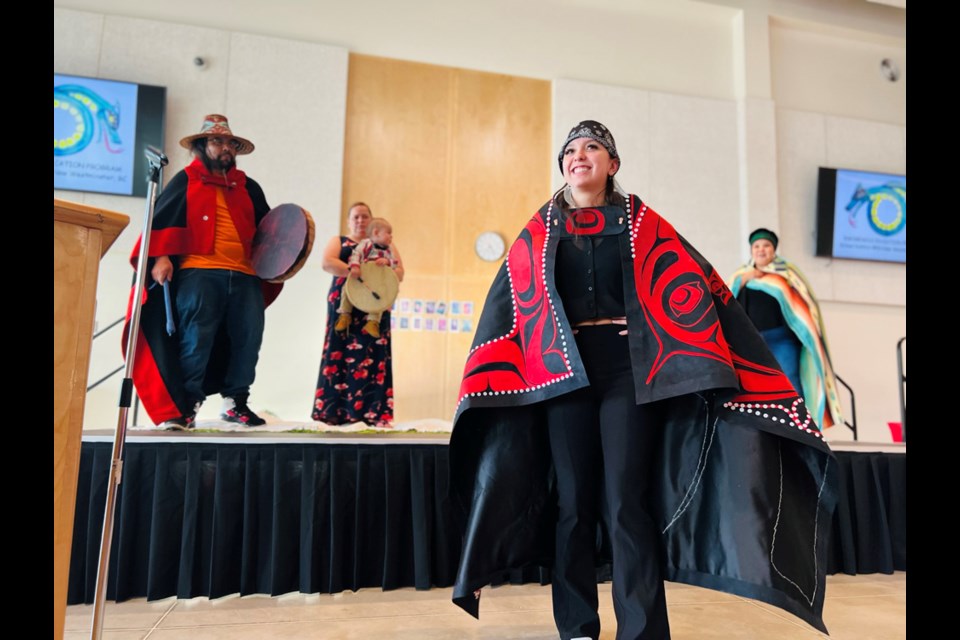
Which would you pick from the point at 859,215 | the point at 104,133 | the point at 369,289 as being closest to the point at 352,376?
the point at 369,289

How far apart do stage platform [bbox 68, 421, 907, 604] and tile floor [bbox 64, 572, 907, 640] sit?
0.07 m

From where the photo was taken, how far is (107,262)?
5730mm

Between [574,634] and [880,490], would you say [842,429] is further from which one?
[574,634]

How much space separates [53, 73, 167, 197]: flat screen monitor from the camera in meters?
5.71

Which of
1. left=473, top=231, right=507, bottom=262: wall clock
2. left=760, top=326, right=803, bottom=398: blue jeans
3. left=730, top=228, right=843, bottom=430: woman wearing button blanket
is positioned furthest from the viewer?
left=473, top=231, right=507, bottom=262: wall clock

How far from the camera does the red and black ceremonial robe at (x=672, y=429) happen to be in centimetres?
169

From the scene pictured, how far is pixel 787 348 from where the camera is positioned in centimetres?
449

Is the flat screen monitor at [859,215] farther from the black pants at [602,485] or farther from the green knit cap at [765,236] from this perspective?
the black pants at [602,485]

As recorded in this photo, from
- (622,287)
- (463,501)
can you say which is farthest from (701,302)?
(463,501)

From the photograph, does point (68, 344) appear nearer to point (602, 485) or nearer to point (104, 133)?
point (602, 485)

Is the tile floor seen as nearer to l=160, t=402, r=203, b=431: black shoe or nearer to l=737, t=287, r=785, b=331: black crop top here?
l=160, t=402, r=203, b=431: black shoe

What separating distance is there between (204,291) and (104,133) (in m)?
3.74

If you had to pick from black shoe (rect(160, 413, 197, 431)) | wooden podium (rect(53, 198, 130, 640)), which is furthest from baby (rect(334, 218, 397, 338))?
wooden podium (rect(53, 198, 130, 640))

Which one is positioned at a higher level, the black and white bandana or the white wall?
the white wall
